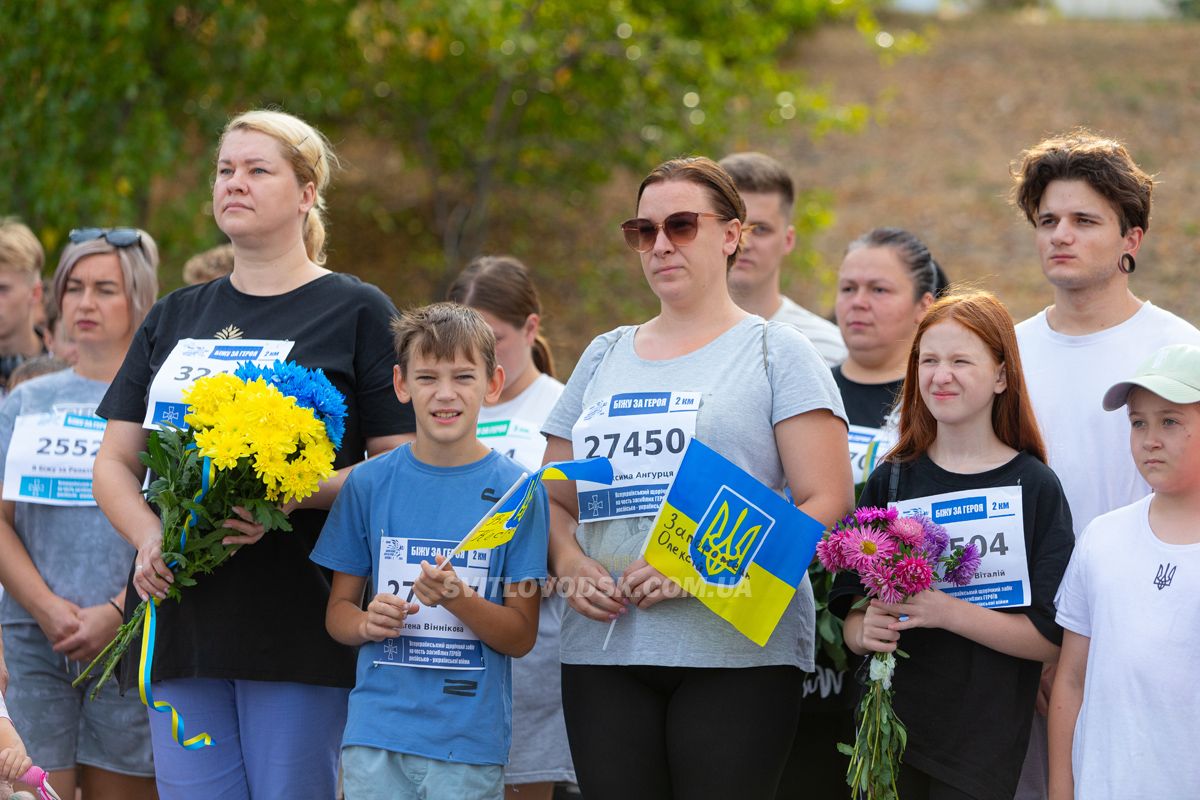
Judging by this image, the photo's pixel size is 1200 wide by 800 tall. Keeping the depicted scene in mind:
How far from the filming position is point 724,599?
11.1 feet

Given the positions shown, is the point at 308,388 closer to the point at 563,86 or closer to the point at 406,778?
the point at 406,778

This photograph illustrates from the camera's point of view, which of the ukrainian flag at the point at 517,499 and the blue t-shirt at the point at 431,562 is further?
the blue t-shirt at the point at 431,562

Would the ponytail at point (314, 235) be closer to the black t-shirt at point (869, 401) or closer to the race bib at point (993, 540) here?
the black t-shirt at point (869, 401)

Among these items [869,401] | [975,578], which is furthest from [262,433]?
[869,401]

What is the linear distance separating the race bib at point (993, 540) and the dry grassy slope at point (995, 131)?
313 inches

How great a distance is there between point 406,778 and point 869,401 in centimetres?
210

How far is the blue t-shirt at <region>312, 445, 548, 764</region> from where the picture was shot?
11.6ft

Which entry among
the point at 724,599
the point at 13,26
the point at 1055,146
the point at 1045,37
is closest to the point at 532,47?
the point at 13,26

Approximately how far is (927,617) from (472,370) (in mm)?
1456

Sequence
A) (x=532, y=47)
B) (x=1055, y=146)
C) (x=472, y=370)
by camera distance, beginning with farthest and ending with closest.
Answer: (x=532, y=47)
(x=1055, y=146)
(x=472, y=370)

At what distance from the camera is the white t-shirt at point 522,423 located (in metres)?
4.65

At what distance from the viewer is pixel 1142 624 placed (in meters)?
3.20

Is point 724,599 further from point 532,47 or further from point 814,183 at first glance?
point 814,183

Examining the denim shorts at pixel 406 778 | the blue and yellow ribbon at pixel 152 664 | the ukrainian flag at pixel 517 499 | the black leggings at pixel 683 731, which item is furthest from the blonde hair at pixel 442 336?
the denim shorts at pixel 406 778
